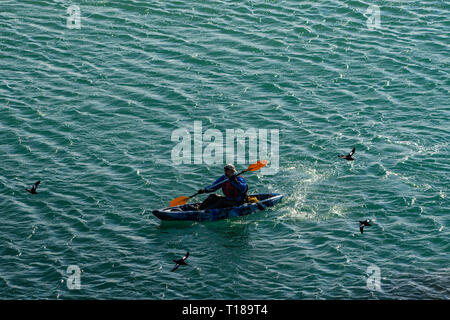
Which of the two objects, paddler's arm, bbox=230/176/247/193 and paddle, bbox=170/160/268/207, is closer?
paddle, bbox=170/160/268/207

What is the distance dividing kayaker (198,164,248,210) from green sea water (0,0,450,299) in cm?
115

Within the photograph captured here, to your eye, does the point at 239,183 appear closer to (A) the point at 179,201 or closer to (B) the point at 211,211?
(B) the point at 211,211

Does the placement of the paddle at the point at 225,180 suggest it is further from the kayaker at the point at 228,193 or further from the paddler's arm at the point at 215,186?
the kayaker at the point at 228,193

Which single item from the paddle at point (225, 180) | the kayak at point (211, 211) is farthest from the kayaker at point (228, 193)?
the kayak at point (211, 211)

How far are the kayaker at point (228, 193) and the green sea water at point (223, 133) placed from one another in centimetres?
115

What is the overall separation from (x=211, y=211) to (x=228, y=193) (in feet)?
4.21

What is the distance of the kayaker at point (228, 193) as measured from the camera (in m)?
38.1

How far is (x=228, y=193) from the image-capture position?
3822 cm

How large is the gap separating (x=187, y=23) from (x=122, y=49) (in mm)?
6082

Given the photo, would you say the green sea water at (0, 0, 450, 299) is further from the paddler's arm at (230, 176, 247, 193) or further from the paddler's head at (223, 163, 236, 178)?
the paddler's head at (223, 163, 236, 178)

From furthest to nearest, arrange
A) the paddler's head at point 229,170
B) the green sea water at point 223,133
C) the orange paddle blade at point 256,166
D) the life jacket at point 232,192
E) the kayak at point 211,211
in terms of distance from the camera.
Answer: the orange paddle blade at point 256,166 < the life jacket at point 232,192 < the paddler's head at point 229,170 < the kayak at point 211,211 < the green sea water at point 223,133

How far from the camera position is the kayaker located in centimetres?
3806

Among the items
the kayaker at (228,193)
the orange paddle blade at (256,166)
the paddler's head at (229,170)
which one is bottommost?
the kayaker at (228,193)

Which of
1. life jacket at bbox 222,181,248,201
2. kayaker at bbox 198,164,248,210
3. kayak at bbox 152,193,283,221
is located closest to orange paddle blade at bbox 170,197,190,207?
kayak at bbox 152,193,283,221
